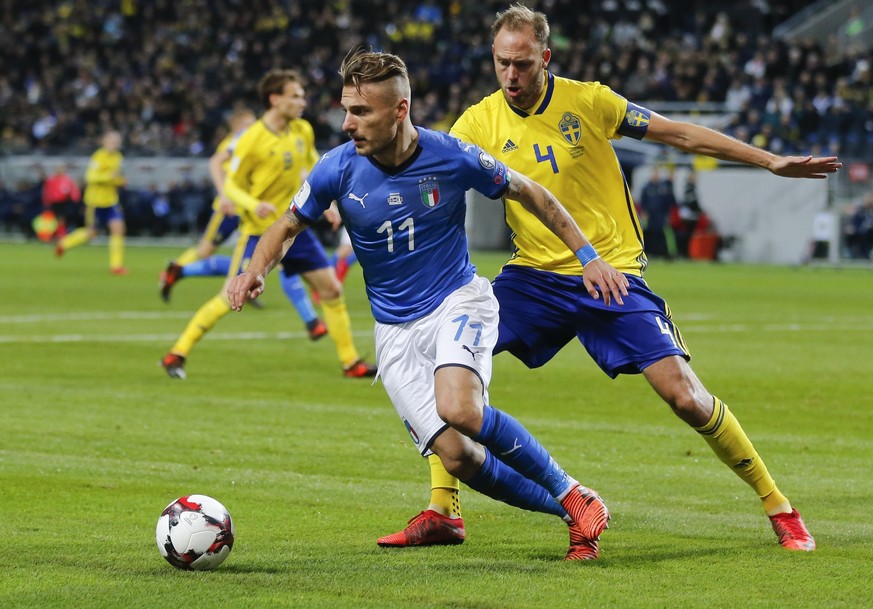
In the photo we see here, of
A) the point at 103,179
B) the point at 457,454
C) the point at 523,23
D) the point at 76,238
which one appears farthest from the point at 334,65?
the point at 457,454

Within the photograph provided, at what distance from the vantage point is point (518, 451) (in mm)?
5816

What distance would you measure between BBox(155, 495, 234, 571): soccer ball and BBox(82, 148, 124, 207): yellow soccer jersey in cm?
2142

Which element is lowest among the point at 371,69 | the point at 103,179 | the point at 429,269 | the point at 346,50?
the point at 103,179

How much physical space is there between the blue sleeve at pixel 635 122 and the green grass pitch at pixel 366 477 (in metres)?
1.81

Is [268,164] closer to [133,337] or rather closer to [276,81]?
[276,81]

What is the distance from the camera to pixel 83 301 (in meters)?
19.8

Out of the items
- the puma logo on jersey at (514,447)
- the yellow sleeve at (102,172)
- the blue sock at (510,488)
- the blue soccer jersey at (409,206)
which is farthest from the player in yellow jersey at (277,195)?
the yellow sleeve at (102,172)

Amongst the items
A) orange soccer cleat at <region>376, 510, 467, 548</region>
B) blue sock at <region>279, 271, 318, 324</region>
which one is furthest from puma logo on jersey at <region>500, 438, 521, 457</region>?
blue sock at <region>279, 271, 318, 324</region>

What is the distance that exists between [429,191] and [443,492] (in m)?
1.34

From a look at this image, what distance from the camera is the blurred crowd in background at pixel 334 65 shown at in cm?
3341

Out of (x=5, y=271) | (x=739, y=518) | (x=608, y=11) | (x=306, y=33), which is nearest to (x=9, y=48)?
(x=306, y=33)

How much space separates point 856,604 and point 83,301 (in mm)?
16117

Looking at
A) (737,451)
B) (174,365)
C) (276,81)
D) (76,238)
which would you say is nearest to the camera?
(737,451)

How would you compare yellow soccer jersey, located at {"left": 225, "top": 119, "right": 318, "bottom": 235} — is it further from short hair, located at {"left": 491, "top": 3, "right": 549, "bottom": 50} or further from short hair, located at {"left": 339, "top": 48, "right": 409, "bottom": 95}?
short hair, located at {"left": 339, "top": 48, "right": 409, "bottom": 95}
